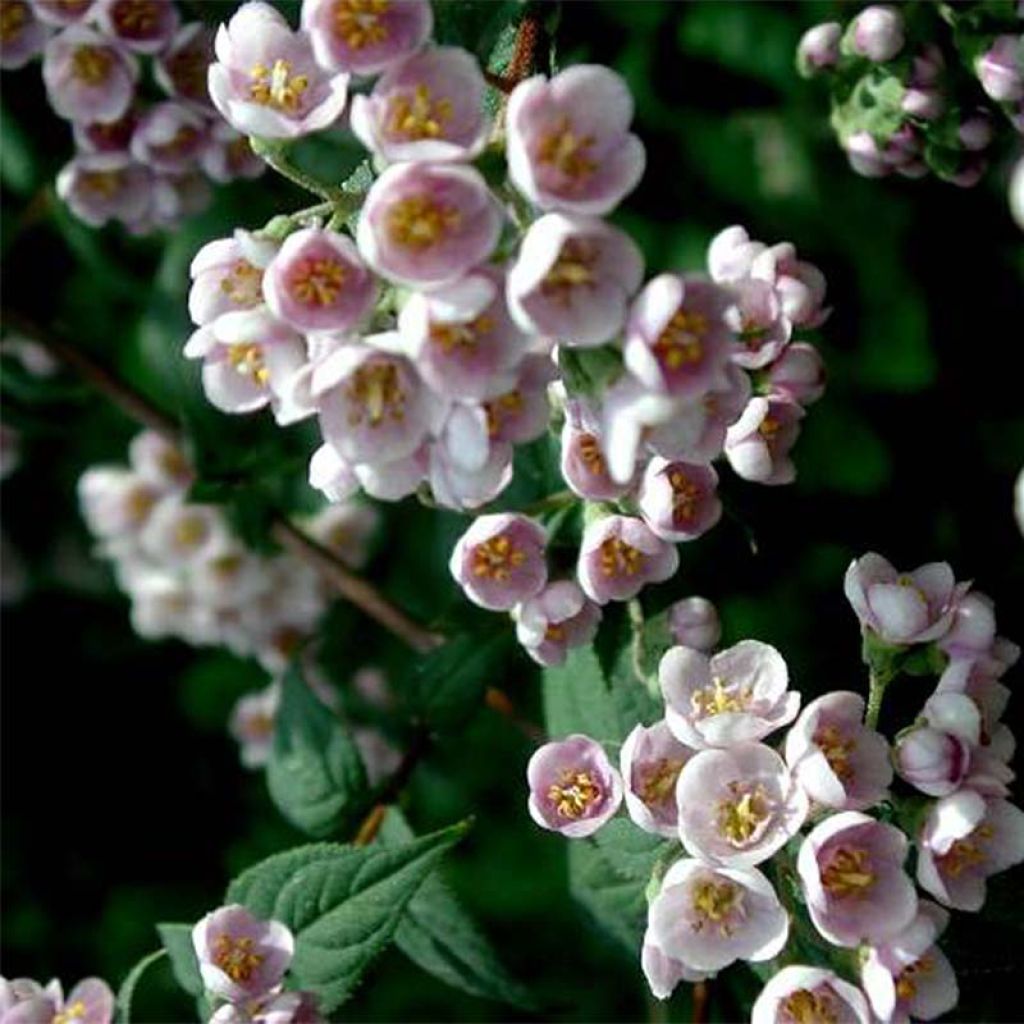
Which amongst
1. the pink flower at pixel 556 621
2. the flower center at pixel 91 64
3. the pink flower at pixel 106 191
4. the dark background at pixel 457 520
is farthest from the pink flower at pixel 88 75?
the pink flower at pixel 556 621

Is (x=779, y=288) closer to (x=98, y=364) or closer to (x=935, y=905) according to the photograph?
(x=935, y=905)

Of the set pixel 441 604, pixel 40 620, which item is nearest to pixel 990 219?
pixel 441 604

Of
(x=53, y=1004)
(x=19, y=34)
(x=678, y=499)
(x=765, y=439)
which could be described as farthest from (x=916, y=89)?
(x=53, y=1004)

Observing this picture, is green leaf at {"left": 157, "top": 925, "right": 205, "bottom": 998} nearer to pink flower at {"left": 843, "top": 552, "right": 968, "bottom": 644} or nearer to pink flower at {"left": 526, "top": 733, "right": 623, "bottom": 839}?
pink flower at {"left": 526, "top": 733, "right": 623, "bottom": 839}

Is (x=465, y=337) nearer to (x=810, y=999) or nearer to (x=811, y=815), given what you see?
(x=811, y=815)

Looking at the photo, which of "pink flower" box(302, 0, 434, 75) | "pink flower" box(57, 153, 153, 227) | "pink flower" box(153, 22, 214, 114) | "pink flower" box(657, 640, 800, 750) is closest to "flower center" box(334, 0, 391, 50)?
"pink flower" box(302, 0, 434, 75)

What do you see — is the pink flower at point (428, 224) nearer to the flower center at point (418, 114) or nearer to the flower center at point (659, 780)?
the flower center at point (418, 114)
